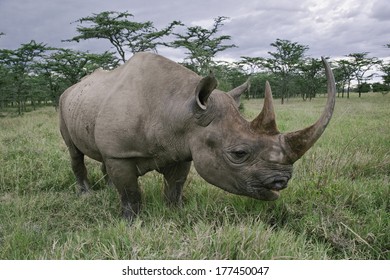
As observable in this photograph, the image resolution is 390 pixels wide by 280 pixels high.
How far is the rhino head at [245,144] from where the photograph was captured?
9.54 ft

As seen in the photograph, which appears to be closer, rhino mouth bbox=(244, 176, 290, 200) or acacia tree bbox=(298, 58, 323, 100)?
rhino mouth bbox=(244, 176, 290, 200)

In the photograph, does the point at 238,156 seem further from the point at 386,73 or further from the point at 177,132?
the point at 386,73

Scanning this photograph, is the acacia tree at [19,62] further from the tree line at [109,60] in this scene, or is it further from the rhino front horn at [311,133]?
the rhino front horn at [311,133]

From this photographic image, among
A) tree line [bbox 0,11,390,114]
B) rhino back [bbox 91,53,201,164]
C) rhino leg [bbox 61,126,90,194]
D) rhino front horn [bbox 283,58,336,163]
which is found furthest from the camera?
tree line [bbox 0,11,390,114]

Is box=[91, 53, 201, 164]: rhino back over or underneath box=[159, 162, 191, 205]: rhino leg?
over

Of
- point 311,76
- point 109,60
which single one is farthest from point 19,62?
point 311,76

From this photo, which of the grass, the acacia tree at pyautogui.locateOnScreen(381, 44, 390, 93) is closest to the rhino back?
the grass

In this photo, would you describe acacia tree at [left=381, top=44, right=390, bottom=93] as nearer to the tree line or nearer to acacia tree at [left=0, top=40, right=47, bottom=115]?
the tree line

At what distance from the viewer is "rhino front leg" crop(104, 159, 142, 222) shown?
3820 millimetres

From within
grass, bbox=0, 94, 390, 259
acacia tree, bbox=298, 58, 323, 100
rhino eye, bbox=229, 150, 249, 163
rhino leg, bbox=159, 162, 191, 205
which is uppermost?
acacia tree, bbox=298, 58, 323, 100

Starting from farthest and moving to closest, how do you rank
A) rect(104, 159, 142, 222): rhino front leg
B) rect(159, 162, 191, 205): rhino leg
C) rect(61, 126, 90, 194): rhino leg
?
rect(61, 126, 90, 194): rhino leg → rect(159, 162, 191, 205): rhino leg → rect(104, 159, 142, 222): rhino front leg

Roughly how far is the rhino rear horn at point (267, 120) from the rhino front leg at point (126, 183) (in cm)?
142

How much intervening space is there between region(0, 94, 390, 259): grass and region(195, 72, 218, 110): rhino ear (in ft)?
3.38

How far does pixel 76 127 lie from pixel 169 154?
154 centimetres
